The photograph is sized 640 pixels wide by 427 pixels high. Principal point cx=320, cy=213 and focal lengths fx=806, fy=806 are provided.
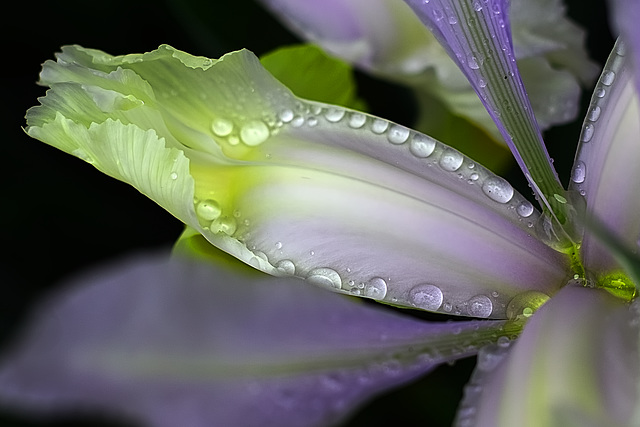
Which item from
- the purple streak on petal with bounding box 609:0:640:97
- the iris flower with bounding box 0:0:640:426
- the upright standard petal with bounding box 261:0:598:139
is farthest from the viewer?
the upright standard petal with bounding box 261:0:598:139

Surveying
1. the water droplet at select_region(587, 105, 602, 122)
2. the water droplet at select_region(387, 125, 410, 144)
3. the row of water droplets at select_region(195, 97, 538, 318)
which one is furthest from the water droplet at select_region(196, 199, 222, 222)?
the water droplet at select_region(587, 105, 602, 122)

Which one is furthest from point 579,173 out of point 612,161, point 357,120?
point 357,120

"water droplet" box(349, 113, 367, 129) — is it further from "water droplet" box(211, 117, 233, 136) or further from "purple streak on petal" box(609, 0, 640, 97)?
"purple streak on petal" box(609, 0, 640, 97)

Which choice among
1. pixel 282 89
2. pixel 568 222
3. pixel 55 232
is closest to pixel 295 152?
pixel 282 89

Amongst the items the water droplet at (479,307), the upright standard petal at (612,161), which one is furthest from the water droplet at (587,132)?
the water droplet at (479,307)

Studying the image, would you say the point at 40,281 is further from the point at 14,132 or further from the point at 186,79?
the point at 186,79

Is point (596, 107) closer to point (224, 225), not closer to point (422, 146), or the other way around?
point (422, 146)
